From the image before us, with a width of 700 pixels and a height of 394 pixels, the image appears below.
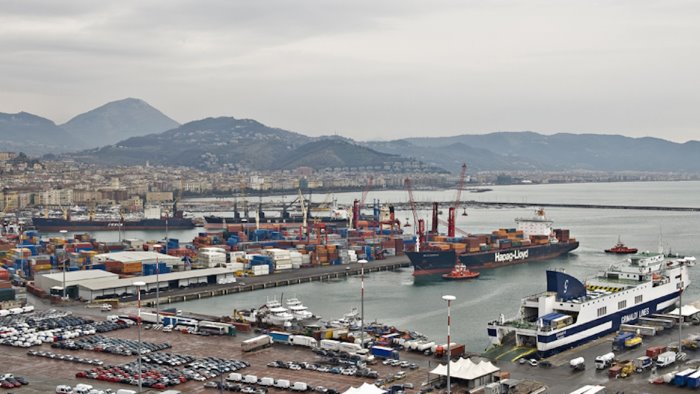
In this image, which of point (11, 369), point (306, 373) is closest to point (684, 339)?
point (306, 373)

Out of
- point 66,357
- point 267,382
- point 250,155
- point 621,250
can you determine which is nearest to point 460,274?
point 621,250

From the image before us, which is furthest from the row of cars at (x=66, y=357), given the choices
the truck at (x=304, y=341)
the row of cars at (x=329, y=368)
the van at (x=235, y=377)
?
the truck at (x=304, y=341)

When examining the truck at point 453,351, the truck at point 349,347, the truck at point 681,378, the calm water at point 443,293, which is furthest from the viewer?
the calm water at point 443,293

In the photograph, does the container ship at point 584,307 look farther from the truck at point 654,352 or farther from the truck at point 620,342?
the truck at point 654,352

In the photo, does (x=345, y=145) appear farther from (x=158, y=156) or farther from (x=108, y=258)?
(x=108, y=258)

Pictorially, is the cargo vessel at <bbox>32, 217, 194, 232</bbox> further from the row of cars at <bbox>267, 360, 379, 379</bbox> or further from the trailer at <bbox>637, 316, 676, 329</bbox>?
the trailer at <bbox>637, 316, 676, 329</bbox>

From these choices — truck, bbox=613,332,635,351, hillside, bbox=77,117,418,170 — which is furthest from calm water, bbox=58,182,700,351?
hillside, bbox=77,117,418,170
